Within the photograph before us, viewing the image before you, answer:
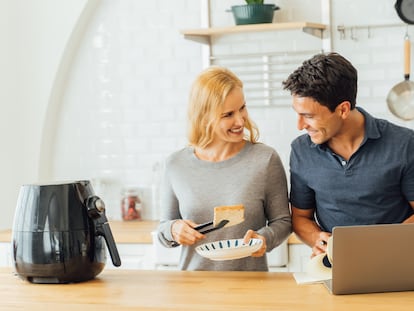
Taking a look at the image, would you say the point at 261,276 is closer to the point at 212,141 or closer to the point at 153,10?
the point at 212,141

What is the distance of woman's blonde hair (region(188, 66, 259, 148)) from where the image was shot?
325 cm

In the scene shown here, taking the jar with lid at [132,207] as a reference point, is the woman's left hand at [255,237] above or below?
above

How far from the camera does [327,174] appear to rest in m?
3.17

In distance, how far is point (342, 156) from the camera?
124 inches

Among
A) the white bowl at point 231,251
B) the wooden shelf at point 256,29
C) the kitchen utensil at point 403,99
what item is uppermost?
the wooden shelf at point 256,29

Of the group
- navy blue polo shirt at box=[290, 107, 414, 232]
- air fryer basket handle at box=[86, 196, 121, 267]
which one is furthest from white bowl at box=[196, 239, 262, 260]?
navy blue polo shirt at box=[290, 107, 414, 232]

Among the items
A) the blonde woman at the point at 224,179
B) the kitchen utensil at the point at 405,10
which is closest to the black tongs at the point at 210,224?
the blonde woman at the point at 224,179

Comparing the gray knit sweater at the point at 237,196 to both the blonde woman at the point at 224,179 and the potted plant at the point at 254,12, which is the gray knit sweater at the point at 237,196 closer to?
the blonde woman at the point at 224,179

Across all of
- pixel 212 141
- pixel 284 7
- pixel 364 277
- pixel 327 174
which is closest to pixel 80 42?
pixel 284 7

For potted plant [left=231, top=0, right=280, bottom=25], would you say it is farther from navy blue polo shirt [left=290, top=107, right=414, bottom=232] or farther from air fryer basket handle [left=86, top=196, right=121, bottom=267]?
air fryer basket handle [left=86, top=196, right=121, bottom=267]

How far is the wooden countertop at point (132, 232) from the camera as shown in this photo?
4.51 m

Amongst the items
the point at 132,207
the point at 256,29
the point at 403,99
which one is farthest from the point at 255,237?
the point at 132,207

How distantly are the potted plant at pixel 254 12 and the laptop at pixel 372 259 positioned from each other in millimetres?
2446

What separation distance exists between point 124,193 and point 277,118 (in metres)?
1.08
